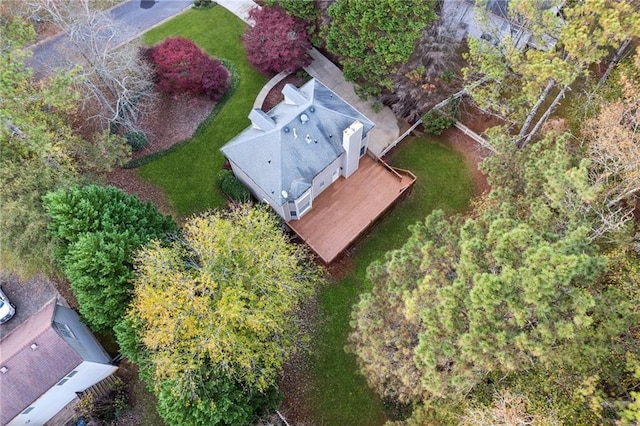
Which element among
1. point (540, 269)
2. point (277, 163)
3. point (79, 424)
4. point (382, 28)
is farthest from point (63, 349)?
point (382, 28)

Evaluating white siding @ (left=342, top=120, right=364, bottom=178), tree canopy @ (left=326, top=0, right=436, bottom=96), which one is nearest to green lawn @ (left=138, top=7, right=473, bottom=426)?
white siding @ (left=342, top=120, right=364, bottom=178)

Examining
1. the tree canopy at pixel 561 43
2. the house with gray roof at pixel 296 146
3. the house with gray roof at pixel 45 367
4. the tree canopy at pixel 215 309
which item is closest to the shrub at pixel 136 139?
the house with gray roof at pixel 296 146

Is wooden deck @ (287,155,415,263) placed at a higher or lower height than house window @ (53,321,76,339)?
lower

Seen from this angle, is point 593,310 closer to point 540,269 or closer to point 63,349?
point 540,269

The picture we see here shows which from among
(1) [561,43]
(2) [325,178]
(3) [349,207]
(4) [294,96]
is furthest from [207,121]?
(1) [561,43]

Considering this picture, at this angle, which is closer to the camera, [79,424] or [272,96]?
[79,424]

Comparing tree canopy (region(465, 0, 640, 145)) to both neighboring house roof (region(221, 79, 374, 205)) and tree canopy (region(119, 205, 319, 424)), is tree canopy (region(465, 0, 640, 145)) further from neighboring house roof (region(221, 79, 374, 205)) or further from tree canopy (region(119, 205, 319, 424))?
tree canopy (region(119, 205, 319, 424))

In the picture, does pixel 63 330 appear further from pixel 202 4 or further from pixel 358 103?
pixel 202 4
